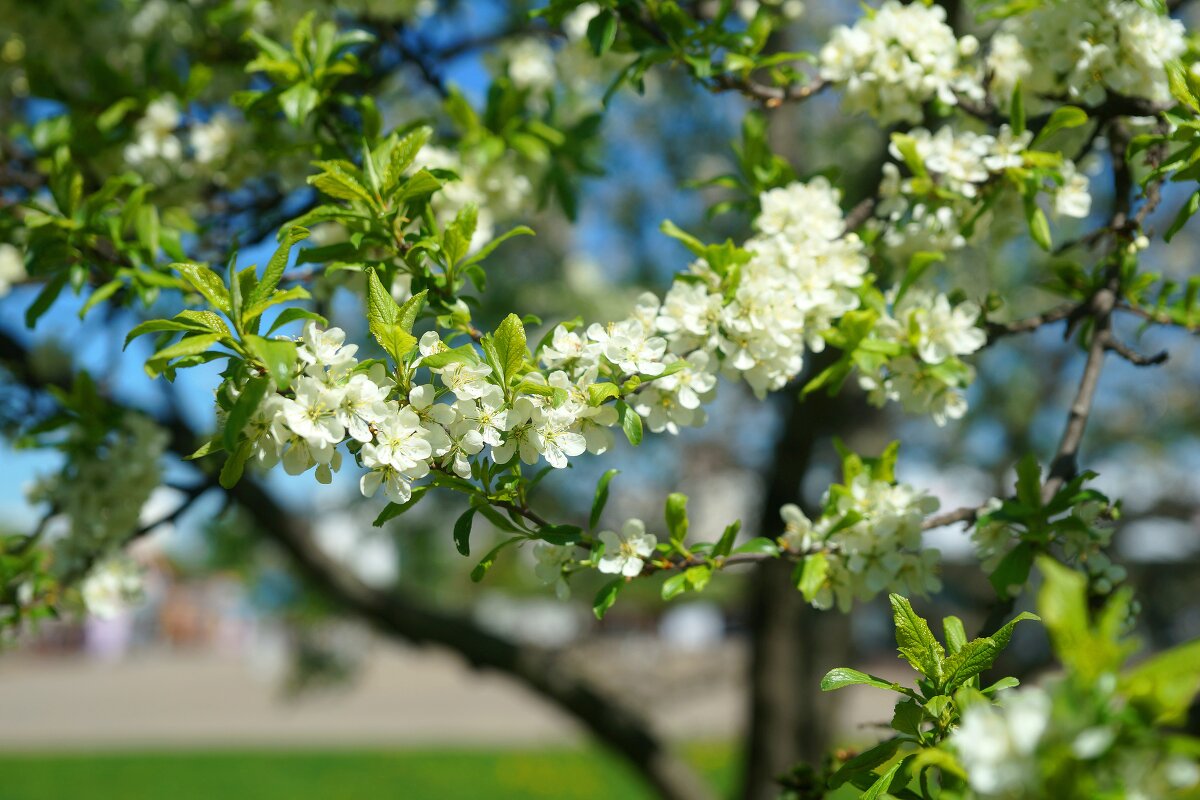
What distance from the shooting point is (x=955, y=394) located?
1.99m

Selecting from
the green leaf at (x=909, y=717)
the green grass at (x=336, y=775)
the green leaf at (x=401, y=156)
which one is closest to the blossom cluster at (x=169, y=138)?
the green leaf at (x=401, y=156)

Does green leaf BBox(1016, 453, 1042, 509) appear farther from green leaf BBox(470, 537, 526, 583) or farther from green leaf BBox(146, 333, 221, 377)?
green leaf BBox(146, 333, 221, 377)

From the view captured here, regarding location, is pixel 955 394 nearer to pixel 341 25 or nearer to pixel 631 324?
pixel 631 324

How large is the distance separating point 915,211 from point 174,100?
206 centimetres

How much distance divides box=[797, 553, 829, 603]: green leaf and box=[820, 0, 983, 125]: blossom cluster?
1.01m

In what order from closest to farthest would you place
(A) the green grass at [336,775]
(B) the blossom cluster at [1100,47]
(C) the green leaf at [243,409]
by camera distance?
1. (C) the green leaf at [243,409]
2. (B) the blossom cluster at [1100,47]
3. (A) the green grass at [336,775]

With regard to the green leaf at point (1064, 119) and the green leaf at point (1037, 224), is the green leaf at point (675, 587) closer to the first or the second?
the green leaf at point (1037, 224)

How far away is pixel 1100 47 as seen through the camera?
6.45 feet

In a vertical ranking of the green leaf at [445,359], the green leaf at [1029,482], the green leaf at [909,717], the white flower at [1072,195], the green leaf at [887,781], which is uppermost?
the white flower at [1072,195]

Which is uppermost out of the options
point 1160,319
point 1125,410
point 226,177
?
point 226,177

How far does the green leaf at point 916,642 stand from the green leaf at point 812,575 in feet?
1.04

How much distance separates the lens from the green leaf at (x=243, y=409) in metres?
1.29

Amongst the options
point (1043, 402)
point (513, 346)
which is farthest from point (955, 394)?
point (1043, 402)

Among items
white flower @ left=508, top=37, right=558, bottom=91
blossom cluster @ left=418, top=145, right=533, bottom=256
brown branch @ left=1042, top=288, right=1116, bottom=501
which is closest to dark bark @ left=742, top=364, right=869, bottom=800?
white flower @ left=508, top=37, right=558, bottom=91
